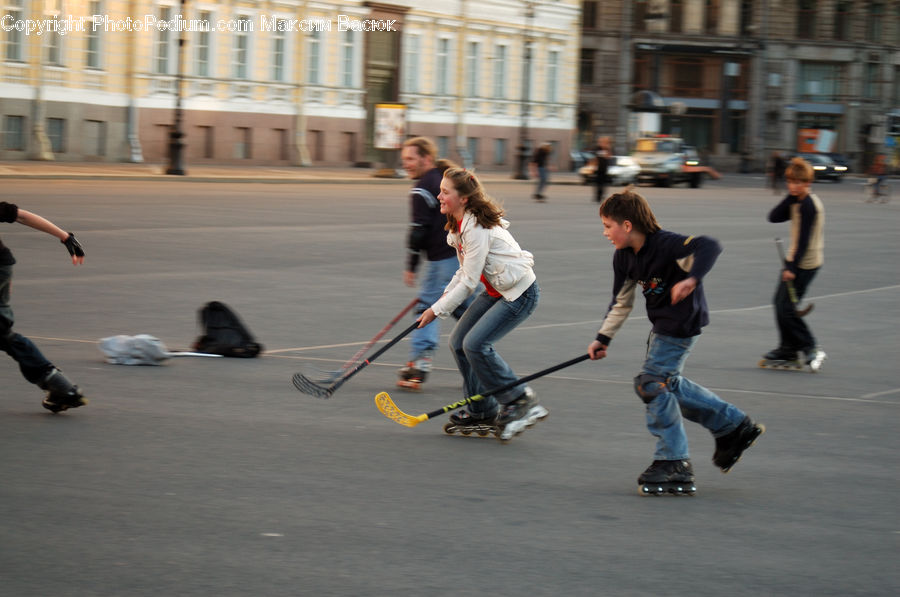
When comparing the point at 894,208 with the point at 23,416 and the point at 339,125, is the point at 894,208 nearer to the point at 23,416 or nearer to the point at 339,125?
the point at 339,125

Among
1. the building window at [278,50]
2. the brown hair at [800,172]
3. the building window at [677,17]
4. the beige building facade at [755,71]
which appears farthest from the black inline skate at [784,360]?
the building window at [677,17]

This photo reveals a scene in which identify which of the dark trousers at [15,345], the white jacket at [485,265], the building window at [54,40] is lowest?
the dark trousers at [15,345]

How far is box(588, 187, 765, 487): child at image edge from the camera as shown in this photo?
6.24m

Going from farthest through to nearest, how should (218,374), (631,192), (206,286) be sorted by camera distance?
(206,286), (218,374), (631,192)

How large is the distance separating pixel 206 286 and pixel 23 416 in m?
6.60

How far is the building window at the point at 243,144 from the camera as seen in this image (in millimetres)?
46875

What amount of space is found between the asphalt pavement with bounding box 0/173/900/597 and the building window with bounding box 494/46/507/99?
44.6m

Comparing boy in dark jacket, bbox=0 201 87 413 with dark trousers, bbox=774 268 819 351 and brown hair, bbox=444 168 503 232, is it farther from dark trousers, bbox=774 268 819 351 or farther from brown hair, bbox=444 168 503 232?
dark trousers, bbox=774 268 819 351

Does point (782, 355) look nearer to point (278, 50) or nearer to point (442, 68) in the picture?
point (278, 50)

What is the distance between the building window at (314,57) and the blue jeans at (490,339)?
42.9m

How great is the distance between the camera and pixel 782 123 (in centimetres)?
7606

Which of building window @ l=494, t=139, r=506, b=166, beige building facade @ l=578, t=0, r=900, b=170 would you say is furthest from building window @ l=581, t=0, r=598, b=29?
building window @ l=494, t=139, r=506, b=166

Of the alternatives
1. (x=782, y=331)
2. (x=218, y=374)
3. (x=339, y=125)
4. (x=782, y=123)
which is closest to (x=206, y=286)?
(x=218, y=374)

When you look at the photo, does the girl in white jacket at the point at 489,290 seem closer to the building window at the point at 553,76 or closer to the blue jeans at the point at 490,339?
the blue jeans at the point at 490,339
